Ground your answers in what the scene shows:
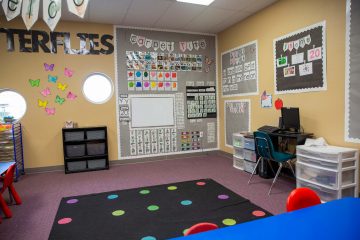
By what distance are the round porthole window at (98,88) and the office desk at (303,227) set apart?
4.30m

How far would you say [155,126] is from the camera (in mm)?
5316

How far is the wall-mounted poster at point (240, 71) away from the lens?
4539mm

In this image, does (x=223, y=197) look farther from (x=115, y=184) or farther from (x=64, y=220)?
(x=64, y=220)

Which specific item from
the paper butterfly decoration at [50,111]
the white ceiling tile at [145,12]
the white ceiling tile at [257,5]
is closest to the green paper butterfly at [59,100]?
the paper butterfly decoration at [50,111]

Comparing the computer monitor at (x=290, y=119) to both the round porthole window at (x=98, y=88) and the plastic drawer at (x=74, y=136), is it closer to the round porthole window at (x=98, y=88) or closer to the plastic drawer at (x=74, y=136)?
the round porthole window at (x=98, y=88)

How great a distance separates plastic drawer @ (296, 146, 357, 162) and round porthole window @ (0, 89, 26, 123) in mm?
4732

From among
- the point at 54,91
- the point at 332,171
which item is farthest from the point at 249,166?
the point at 54,91

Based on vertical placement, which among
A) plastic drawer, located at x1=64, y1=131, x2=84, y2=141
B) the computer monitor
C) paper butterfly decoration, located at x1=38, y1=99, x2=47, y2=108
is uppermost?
paper butterfly decoration, located at x1=38, y1=99, x2=47, y2=108

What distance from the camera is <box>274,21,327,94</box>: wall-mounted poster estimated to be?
3.27 m

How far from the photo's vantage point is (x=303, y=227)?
45.5 inches

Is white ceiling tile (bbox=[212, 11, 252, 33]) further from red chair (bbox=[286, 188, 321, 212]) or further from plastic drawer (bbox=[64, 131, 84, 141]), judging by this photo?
red chair (bbox=[286, 188, 321, 212])

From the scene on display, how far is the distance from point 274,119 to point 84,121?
353 cm

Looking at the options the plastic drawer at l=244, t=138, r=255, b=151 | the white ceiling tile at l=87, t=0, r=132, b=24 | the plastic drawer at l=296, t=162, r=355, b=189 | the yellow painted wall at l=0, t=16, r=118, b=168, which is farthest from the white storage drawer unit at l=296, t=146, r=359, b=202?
the yellow painted wall at l=0, t=16, r=118, b=168

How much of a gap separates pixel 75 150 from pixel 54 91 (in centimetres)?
Answer: 118
